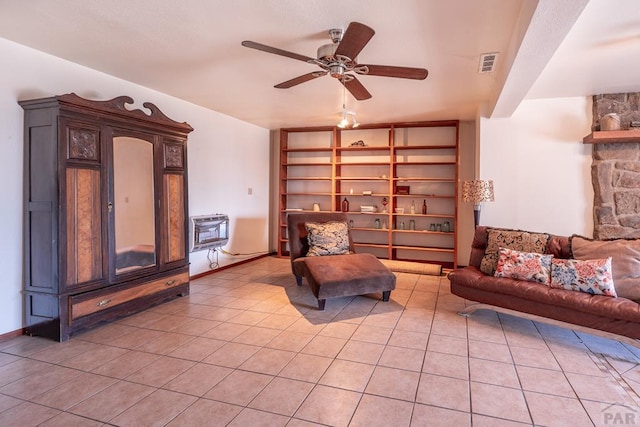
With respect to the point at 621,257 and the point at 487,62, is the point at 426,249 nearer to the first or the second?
the point at 621,257

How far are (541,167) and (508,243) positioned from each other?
145 centimetres

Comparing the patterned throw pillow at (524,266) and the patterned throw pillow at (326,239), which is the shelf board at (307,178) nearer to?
the patterned throw pillow at (326,239)

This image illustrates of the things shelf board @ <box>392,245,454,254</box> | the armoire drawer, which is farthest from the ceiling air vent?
the armoire drawer

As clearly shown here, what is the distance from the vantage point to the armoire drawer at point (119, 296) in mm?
2939

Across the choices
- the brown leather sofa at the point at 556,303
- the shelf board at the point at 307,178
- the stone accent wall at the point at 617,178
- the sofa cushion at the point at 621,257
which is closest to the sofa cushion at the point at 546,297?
the brown leather sofa at the point at 556,303

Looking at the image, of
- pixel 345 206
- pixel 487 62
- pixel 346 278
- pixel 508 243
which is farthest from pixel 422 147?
pixel 346 278

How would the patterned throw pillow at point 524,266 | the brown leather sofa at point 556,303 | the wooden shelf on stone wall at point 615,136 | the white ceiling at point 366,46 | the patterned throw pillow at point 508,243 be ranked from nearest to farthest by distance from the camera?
the white ceiling at point 366,46 < the brown leather sofa at point 556,303 < the patterned throw pillow at point 524,266 < the patterned throw pillow at point 508,243 < the wooden shelf on stone wall at point 615,136

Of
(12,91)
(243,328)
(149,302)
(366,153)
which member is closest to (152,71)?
(12,91)

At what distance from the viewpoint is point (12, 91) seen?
2.89 m

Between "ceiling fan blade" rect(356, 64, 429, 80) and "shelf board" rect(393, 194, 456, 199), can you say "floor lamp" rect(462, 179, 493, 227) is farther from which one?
"ceiling fan blade" rect(356, 64, 429, 80)

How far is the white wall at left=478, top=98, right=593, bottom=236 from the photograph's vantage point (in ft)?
13.9

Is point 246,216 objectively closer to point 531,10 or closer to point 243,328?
point 243,328

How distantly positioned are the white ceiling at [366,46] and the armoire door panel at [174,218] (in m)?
1.10

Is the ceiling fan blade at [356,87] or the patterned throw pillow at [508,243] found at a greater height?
the ceiling fan blade at [356,87]
